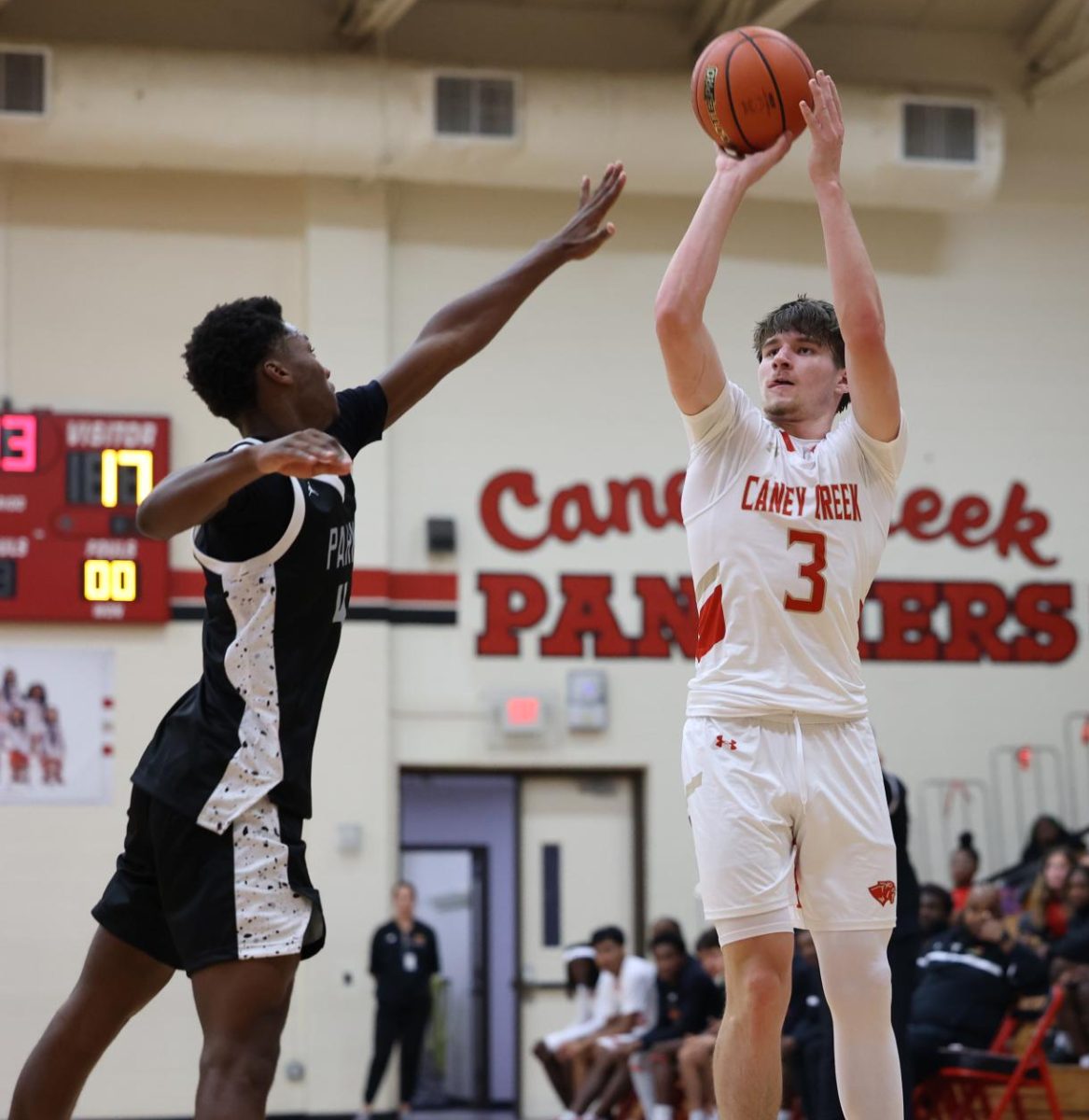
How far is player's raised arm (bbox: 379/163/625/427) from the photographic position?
172 inches

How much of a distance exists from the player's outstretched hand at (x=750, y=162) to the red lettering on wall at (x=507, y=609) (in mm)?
9788

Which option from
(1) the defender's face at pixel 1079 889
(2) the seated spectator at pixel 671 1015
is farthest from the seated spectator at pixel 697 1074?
(1) the defender's face at pixel 1079 889

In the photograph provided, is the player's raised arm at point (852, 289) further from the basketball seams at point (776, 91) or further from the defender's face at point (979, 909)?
the defender's face at point (979, 909)

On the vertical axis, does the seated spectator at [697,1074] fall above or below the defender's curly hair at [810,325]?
below

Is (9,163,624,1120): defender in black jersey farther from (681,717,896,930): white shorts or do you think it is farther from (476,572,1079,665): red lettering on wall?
(476,572,1079,665): red lettering on wall

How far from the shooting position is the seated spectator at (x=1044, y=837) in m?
14.0

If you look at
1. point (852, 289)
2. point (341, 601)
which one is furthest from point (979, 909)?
point (341, 601)

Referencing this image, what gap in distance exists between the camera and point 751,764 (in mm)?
4148

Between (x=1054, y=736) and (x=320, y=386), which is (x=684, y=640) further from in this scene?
(x=320, y=386)

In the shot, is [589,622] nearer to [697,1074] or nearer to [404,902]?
[404,902]

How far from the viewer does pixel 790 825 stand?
4.18 metres

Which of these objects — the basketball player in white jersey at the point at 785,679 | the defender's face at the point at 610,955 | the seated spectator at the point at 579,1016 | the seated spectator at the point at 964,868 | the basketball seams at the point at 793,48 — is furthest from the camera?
the seated spectator at the point at 964,868

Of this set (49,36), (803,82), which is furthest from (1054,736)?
(803,82)

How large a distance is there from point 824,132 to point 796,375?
589 millimetres
